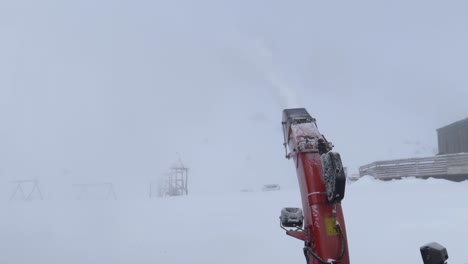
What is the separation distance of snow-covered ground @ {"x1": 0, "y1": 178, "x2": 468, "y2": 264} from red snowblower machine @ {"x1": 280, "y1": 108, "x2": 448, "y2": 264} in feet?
13.0

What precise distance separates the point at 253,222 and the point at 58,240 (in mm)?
3681

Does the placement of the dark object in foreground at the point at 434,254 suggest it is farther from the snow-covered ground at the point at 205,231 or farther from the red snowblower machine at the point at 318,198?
the snow-covered ground at the point at 205,231

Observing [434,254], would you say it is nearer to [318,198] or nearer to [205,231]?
[318,198]

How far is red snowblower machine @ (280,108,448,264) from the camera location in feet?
8.98

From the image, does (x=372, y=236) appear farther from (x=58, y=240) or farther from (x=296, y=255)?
(x=58, y=240)

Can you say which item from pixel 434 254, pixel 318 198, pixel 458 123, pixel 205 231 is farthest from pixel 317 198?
pixel 458 123

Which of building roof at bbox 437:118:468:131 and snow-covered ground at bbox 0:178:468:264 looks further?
building roof at bbox 437:118:468:131

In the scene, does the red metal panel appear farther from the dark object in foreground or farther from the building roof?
the building roof

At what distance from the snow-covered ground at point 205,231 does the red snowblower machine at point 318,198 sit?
13.0 feet

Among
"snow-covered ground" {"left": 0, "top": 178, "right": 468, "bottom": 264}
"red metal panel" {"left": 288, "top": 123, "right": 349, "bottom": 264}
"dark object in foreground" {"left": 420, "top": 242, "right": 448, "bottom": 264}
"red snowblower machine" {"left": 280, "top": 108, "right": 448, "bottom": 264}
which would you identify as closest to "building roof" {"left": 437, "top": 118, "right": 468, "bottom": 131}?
"snow-covered ground" {"left": 0, "top": 178, "right": 468, "bottom": 264}

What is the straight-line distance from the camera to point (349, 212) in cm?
947

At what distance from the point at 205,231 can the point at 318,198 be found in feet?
18.3

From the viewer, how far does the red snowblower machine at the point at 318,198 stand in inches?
108

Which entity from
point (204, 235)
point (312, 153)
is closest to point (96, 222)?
point (204, 235)
